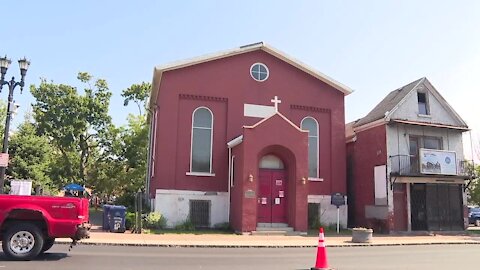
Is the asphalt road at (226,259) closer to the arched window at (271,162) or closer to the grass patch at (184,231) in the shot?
the grass patch at (184,231)

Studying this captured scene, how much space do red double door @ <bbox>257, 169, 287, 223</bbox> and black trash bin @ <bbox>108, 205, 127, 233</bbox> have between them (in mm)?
6421

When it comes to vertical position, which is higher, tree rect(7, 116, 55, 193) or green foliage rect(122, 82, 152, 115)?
green foliage rect(122, 82, 152, 115)

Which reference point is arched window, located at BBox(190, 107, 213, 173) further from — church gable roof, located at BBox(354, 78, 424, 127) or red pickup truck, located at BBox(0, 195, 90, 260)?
red pickup truck, located at BBox(0, 195, 90, 260)

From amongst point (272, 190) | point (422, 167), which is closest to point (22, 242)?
point (272, 190)

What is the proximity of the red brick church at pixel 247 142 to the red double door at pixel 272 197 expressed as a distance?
0.16ft

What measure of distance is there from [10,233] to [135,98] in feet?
121

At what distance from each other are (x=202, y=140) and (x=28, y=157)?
37.2 feet

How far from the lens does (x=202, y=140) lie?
24281 millimetres

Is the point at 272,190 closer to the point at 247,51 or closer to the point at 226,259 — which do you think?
the point at 247,51

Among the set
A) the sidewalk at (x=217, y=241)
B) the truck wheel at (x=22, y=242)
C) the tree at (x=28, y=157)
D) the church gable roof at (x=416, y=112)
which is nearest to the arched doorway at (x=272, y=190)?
the sidewalk at (x=217, y=241)

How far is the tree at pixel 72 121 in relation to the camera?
38.9 meters

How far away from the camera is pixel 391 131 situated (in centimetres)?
2519

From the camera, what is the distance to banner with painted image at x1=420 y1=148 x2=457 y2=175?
24.3 metres

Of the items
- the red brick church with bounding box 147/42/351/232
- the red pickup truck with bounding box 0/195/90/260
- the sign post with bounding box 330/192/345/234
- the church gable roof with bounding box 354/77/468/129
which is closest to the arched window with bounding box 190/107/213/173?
the red brick church with bounding box 147/42/351/232
